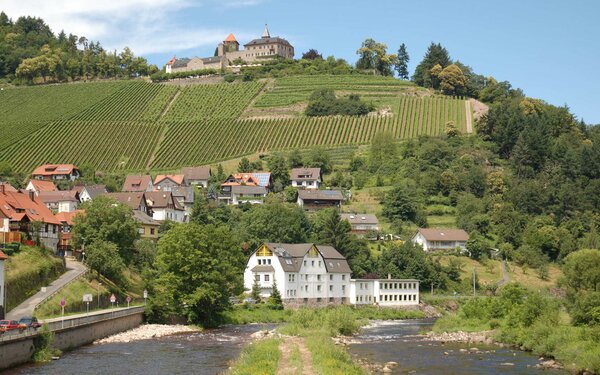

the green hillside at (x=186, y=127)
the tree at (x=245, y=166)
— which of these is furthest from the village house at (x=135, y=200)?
the green hillside at (x=186, y=127)

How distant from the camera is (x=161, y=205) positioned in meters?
122

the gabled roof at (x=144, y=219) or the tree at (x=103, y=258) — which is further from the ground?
the gabled roof at (x=144, y=219)

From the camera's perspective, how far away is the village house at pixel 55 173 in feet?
474

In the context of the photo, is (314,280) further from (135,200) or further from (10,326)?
(10,326)

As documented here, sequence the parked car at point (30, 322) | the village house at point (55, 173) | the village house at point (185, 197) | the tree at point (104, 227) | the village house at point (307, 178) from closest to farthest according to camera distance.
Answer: the parked car at point (30, 322), the tree at point (104, 227), the village house at point (185, 197), the village house at point (307, 178), the village house at point (55, 173)

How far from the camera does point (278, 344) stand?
56.2 metres

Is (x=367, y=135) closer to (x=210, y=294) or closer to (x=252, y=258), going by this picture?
(x=252, y=258)

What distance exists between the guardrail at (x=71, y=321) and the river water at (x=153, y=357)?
1.75 metres

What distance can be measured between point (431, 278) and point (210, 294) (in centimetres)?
4479

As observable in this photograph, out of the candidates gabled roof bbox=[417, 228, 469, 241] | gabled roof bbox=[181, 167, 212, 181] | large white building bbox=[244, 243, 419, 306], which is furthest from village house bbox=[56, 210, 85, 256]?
gabled roof bbox=[181, 167, 212, 181]

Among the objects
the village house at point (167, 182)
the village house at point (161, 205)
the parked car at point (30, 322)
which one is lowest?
the parked car at point (30, 322)

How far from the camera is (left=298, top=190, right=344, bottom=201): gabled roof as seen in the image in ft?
441

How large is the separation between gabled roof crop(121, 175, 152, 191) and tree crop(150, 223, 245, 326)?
201 feet

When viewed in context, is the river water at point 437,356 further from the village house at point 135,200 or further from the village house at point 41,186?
the village house at point 41,186
